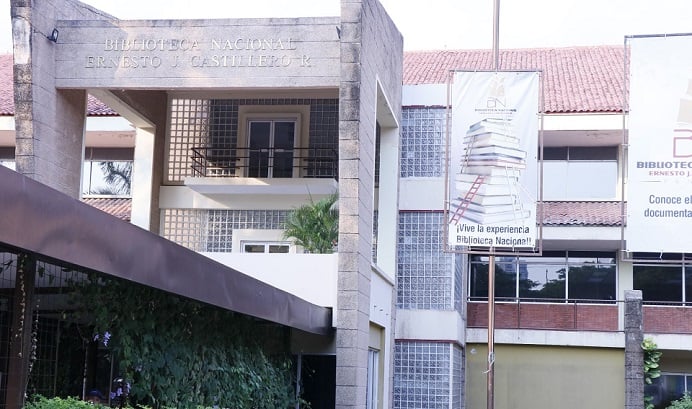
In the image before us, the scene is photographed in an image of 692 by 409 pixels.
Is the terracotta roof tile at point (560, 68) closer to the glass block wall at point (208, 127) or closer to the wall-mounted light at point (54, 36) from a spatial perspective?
the glass block wall at point (208, 127)

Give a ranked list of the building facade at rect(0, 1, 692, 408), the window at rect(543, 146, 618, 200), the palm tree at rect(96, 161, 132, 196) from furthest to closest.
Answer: the palm tree at rect(96, 161, 132, 196)
the window at rect(543, 146, 618, 200)
the building facade at rect(0, 1, 692, 408)

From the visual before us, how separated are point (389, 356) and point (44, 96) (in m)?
8.77

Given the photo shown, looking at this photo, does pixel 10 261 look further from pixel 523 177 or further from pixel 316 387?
pixel 523 177

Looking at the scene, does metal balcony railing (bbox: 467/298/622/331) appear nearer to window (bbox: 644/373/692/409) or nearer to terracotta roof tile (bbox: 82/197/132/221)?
window (bbox: 644/373/692/409)

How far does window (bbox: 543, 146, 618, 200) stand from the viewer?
26.7m

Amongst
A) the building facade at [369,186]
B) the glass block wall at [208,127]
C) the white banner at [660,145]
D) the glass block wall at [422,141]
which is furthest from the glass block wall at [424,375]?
the white banner at [660,145]

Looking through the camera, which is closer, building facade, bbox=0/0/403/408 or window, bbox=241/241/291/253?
building facade, bbox=0/0/403/408

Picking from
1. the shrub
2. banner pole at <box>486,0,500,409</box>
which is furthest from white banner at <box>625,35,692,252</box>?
the shrub

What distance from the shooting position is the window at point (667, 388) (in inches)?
1021

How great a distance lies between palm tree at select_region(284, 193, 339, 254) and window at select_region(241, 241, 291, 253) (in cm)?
264

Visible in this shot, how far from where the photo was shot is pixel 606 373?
24953 millimetres

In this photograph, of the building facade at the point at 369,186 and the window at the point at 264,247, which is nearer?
the building facade at the point at 369,186

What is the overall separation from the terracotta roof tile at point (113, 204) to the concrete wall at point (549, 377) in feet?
30.1

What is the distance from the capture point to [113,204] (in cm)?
2588
